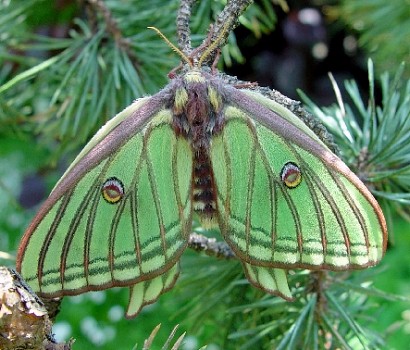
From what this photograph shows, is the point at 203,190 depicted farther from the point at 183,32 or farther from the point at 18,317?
the point at 18,317

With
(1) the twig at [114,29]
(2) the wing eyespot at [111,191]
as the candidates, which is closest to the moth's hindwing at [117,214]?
(2) the wing eyespot at [111,191]

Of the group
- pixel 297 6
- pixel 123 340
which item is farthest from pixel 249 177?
pixel 297 6

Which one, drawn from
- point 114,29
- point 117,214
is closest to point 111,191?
point 117,214

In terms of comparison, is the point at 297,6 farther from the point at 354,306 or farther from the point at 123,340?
the point at 354,306

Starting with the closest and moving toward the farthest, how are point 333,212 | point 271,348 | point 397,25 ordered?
1. point 333,212
2. point 271,348
3. point 397,25

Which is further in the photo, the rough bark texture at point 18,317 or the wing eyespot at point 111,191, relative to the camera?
the wing eyespot at point 111,191

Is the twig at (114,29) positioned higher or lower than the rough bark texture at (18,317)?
higher

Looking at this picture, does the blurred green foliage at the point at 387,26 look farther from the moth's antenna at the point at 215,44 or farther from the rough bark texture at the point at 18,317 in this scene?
the rough bark texture at the point at 18,317

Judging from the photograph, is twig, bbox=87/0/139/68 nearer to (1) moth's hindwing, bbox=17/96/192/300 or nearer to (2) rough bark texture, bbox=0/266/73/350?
(1) moth's hindwing, bbox=17/96/192/300

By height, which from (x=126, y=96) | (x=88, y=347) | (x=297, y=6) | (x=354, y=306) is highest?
(x=126, y=96)
